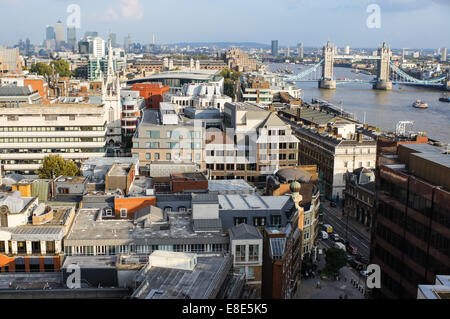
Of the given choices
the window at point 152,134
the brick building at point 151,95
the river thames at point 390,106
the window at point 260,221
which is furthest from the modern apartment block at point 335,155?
the brick building at point 151,95

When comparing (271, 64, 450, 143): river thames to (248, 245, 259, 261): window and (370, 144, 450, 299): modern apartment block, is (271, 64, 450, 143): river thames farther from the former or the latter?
(248, 245, 259, 261): window

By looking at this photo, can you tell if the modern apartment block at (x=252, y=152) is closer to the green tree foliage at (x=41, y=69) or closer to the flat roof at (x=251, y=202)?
the flat roof at (x=251, y=202)

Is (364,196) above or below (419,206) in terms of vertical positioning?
below

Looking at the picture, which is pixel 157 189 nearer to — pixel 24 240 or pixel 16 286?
pixel 24 240
